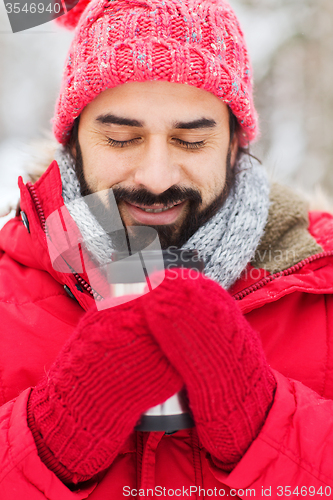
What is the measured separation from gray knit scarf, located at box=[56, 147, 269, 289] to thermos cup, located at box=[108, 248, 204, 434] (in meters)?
0.46

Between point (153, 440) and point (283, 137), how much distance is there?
12.1ft

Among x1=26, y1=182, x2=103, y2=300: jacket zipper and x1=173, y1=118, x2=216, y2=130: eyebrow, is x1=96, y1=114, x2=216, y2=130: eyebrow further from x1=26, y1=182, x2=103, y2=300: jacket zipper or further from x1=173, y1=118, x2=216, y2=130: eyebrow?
x1=26, y1=182, x2=103, y2=300: jacket zipper

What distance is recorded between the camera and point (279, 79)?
13.5 feet

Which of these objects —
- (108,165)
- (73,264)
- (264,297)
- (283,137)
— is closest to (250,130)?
(108,165)

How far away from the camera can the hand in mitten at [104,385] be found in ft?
3.01

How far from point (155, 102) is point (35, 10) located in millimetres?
988

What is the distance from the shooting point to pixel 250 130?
176 centimetres

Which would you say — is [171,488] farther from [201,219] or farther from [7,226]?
[7,226]

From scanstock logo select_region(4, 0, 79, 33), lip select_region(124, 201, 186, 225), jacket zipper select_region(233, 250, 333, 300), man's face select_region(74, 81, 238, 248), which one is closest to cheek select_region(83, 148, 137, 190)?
man's face select_region(74, 81, 238, 248)

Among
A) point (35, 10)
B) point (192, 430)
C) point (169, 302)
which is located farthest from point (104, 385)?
point (35, 10)

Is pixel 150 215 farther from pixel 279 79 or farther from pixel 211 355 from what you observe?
pixel 279 79

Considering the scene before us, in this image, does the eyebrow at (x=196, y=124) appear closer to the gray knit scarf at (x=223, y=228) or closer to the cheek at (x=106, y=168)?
the cheek at (x=106, y=168)

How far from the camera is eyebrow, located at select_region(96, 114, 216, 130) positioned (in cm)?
144

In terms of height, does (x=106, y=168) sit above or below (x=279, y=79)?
above
